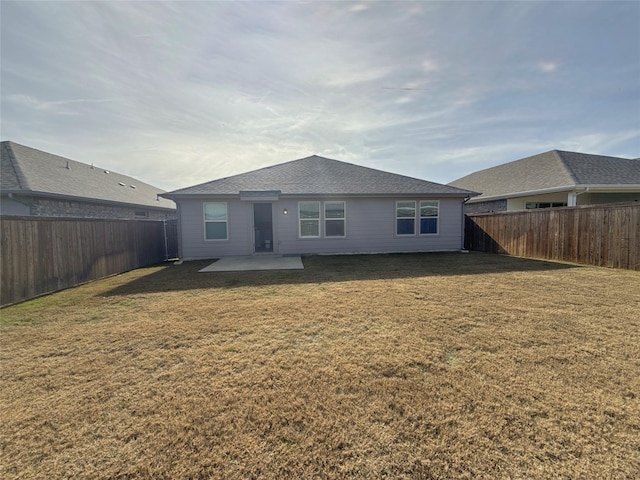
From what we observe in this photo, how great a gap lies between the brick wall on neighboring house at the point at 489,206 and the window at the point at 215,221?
49.7 ft

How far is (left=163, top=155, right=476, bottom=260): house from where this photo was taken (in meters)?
10.6

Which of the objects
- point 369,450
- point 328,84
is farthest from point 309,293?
point 328,84

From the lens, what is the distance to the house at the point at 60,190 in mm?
9586

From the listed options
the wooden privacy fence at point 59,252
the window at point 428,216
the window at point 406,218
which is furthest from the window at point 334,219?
the wooden privacy fence at point 59,252

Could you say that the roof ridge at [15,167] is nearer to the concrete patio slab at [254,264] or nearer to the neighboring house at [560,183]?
the concrete patio slab at [254,264]

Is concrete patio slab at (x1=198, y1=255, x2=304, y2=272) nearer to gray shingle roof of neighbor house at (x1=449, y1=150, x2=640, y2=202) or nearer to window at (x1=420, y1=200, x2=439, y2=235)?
window at (x1=420, y1=200, x2=439, y2=235)

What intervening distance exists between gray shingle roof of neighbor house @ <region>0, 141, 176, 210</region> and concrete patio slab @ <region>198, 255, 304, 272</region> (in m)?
5.17

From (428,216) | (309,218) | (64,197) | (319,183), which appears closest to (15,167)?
(64,197)

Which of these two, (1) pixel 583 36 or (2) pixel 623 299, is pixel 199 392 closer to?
(2) pixel 623 299

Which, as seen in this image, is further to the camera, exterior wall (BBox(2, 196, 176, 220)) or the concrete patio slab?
exterior wall (BBox(2, 196, 176, 220))

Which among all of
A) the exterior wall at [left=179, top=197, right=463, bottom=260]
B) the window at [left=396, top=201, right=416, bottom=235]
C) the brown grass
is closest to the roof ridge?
the exterior wall at [left=179, top=197, right=463, bottom=260]

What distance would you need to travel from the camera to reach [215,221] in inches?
423

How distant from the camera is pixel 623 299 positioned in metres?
4.80

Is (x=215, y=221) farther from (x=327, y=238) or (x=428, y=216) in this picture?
(x=428, y=216)
